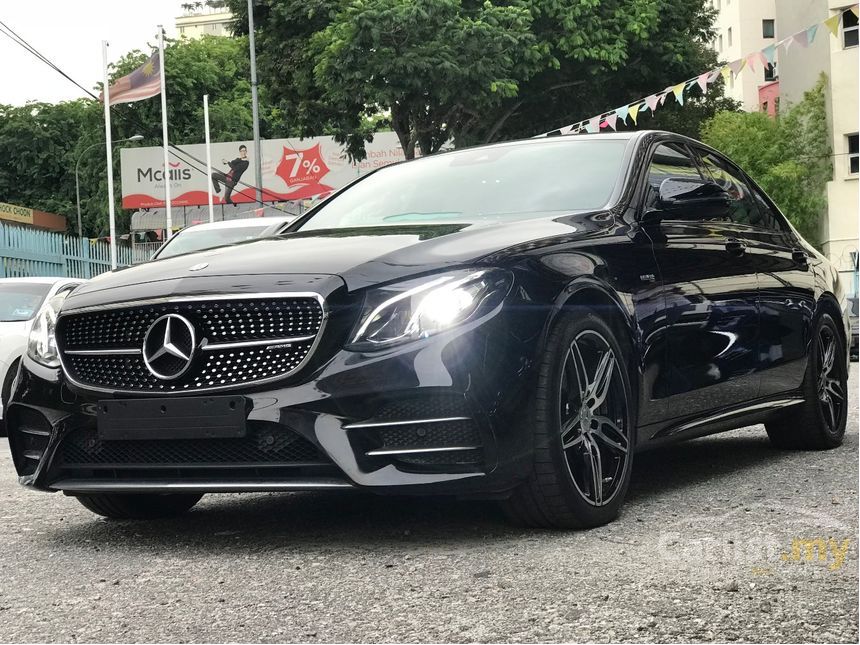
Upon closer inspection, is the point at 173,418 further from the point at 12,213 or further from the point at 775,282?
the point at 12,213

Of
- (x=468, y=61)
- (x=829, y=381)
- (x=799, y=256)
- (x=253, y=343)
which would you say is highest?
(x=468, y=61)

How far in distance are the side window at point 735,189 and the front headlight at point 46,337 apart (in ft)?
9.98

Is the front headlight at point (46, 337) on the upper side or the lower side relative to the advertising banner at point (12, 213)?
lower

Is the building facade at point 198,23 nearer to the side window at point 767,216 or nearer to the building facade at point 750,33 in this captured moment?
the building facade at point 750,33

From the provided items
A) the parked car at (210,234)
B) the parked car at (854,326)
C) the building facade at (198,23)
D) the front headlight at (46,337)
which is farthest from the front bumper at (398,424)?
the building facade at (198,23)

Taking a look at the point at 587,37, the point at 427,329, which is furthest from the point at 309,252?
the point at 587,37

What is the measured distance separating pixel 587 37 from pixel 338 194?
25153 mm

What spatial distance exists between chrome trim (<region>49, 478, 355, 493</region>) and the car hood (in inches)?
24.3

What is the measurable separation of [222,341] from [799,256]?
3.55 m

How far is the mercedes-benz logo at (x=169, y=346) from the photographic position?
14.6 ft

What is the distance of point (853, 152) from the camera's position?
38.4 m

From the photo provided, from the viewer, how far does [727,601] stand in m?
3.53

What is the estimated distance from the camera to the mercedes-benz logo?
444 cm

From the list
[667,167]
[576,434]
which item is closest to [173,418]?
[576,434]
